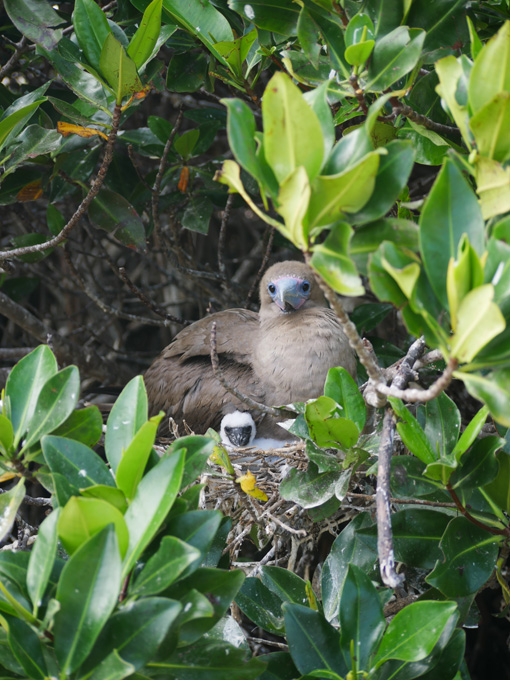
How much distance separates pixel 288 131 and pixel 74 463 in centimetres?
78

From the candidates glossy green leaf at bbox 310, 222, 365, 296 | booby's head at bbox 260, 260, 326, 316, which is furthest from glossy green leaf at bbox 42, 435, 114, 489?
booby's head at bbox 260, 260, 326, 316

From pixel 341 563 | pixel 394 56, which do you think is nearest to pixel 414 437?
pixel 341 563

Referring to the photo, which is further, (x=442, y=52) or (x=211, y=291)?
(x=211, y=291)

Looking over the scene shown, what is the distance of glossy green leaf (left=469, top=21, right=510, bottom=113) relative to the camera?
1.36 metres

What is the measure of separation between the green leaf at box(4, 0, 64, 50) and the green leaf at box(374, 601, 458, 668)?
202 centimetres

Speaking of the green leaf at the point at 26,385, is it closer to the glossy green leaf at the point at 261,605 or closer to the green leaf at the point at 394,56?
the glossy green leaf at the point at 261,605

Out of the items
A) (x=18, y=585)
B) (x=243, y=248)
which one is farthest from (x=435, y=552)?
(x=243, y=248)

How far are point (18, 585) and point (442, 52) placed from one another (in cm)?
168

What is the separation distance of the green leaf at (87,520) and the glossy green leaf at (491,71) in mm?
1012

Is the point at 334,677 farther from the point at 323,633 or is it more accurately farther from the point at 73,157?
the point at 73,157

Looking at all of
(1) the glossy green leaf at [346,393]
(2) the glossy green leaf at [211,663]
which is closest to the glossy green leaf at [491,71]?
(1) the glossy green leaf at [346,393]

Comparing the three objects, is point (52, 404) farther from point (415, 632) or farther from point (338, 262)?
point (415, 632)

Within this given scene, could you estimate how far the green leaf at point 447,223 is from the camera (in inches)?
52.2

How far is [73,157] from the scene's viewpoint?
2.99 m
